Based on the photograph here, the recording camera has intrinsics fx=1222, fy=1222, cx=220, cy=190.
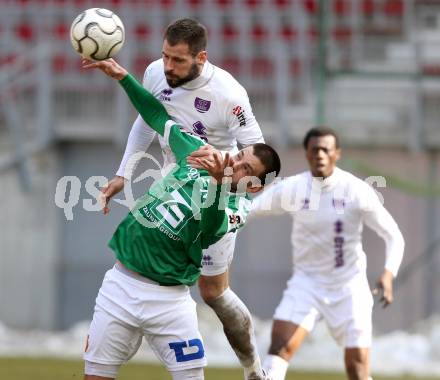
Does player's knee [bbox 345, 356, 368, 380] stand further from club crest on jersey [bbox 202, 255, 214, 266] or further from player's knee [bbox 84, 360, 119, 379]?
player's knee [bbox 84, 360, 119, 379]

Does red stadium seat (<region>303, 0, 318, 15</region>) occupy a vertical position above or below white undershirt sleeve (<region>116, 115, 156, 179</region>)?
above

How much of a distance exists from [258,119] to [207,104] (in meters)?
8.01

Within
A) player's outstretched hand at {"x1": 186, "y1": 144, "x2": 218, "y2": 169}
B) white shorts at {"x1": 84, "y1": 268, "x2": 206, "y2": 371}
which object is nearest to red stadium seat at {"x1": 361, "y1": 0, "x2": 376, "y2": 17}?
white shorts at {"x1": 84, "y1": 268, "x2": 206, "y2": 371}

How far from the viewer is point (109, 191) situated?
22.7 ft

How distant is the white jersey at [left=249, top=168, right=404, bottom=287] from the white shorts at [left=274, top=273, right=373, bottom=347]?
0.09m

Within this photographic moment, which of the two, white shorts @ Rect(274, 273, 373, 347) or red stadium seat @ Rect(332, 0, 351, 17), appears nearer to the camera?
white shorts @ Rect(274, 273, 373, 347)

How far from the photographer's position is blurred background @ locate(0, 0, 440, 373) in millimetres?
14695

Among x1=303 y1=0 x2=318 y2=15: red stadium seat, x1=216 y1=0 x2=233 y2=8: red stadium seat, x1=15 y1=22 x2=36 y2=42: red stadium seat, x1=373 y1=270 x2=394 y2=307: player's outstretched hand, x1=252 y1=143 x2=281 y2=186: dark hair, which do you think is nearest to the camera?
x1=252 y1=143 x2=281 y2=186: dark hair

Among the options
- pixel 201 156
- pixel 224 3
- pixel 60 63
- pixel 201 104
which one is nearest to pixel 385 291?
pixel 201 104

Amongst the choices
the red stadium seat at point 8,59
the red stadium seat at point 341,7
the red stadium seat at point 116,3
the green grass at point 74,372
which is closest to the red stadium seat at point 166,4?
the red stadium seat at point 116,3

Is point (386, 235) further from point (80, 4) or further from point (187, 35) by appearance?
point (80, 4)

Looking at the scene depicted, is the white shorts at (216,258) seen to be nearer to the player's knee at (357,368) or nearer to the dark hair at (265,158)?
the dark hair at (265,158)

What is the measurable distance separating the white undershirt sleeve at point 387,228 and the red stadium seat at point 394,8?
7.58 m

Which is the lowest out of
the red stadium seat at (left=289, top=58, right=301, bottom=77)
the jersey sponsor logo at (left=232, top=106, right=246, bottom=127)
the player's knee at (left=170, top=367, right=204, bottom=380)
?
the player's knee at (left=170, top=367, right=204, bottom=380)
